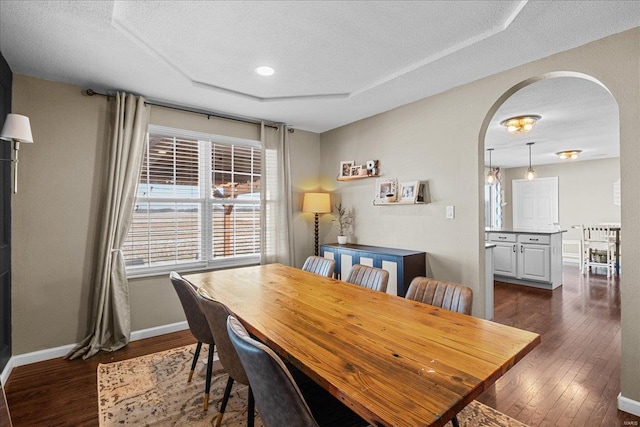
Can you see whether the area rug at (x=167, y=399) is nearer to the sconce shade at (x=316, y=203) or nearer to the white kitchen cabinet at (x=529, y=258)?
the sconce shade at (x=316, y=203)

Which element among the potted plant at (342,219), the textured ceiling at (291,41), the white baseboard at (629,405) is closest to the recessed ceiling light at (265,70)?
the textured ceiling at (291,41)

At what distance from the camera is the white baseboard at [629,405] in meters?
1.98

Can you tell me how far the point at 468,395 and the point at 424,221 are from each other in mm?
2547

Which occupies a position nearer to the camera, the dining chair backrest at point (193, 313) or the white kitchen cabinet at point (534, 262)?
the dining chair backrest at point (193, 313)

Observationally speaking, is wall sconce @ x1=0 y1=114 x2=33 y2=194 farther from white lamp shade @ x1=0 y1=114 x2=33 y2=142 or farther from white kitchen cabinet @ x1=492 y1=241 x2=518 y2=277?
white kitchen cabinet @ x1=492 y1=241 x2=518 y2=277

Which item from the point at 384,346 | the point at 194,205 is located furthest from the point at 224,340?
the point at 194,205

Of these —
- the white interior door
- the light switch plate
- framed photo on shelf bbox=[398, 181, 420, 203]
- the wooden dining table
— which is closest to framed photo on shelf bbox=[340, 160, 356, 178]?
framed photo on shelf bbox=[398, 181, 420, 203]

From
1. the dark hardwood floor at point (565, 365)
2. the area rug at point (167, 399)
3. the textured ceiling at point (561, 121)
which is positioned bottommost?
the area rug at point (167, 399)

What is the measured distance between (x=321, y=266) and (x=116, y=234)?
2.03 m

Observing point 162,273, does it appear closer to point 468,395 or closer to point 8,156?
point 8,156

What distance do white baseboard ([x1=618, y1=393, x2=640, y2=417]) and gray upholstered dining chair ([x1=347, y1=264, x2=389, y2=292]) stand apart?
1.65 meters

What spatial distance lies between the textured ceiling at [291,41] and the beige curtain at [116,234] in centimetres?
33

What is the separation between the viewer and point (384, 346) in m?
1.26

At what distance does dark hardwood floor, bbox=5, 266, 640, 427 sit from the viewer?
2.00 meters
